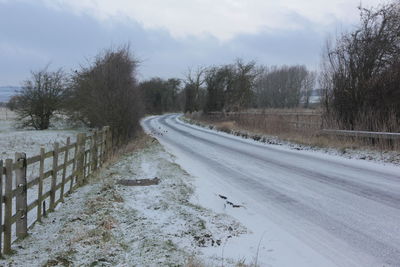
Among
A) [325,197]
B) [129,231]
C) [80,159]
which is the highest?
[80,159]

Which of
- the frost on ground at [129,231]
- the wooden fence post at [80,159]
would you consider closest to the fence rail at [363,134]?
the frost on ground at [129,231]

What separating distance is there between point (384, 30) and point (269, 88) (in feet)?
306

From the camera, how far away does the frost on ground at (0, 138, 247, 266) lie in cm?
468

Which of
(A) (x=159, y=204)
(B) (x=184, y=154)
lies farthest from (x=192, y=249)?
(B) (x=184, y=154)

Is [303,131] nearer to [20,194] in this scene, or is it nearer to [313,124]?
[313,124]

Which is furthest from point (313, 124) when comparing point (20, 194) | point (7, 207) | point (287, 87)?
Answer: point (287, 87)

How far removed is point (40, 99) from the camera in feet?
108

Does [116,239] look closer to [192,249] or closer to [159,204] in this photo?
[192,249]

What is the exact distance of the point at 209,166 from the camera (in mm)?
12406

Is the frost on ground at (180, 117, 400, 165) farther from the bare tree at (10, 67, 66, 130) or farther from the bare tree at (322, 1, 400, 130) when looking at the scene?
the bare tree at (10, 67, 66, 130)

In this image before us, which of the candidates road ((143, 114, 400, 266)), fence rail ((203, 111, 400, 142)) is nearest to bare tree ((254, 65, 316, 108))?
fence rail ((203, 111, 400, 142))

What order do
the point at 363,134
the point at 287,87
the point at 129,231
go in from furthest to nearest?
1. the point at 287,87
2. the point at 363,134
3. the point at 129,231

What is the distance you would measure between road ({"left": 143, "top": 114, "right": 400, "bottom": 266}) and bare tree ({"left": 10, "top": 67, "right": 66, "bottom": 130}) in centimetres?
2382

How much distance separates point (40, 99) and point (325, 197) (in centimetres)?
3108
